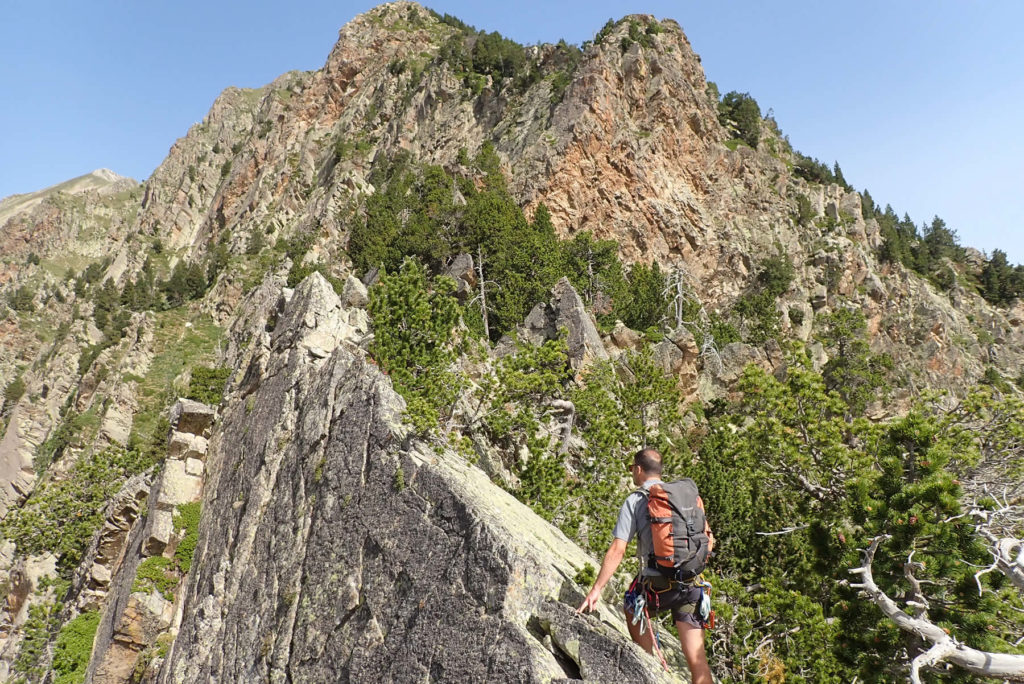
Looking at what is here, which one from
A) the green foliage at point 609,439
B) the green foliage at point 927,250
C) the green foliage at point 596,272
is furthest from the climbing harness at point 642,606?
the green foliage at point 927,250

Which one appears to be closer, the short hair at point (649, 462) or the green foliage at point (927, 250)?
the short hair at point (649, 462)

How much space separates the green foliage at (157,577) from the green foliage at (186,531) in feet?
1.10

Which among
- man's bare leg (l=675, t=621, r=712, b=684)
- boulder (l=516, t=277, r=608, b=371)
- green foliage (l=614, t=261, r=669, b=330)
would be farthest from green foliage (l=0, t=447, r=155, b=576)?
man's bare leg (l=675, t=621, r=712, b=684)

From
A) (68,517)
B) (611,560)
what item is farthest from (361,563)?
(68,517)

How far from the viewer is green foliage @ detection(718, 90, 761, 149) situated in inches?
2618

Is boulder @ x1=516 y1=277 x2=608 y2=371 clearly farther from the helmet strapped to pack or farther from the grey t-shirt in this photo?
the helmet strapped to pack

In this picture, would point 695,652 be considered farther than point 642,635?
No

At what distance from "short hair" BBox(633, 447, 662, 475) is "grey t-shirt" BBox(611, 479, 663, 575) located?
0.15 metres

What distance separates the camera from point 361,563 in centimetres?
1055

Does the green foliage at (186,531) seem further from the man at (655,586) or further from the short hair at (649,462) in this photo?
the short hair at (649,462)

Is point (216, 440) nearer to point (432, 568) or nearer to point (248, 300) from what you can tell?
point (432, 568)

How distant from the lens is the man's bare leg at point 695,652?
5.82 metres

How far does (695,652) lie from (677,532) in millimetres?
1300

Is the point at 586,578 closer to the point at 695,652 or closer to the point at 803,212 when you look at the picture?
the point at 695,652
